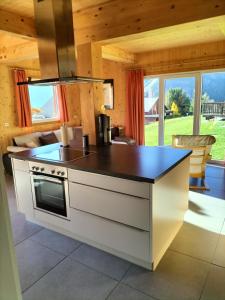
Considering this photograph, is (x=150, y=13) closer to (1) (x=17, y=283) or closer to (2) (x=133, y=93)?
(1) (x=17, y=283)

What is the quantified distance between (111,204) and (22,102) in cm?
419

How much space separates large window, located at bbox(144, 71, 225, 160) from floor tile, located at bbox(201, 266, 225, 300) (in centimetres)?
372

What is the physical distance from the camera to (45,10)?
7.60 ft

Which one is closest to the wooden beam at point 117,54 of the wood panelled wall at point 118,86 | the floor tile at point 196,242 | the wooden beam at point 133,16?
the wood panelled wall at point 118,86

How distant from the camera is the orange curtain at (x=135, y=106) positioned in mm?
5953

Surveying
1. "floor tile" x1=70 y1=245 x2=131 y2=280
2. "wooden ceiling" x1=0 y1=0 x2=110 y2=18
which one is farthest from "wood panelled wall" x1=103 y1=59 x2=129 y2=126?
"floor tile" x1=70 y1=245 x2=131 y2=280

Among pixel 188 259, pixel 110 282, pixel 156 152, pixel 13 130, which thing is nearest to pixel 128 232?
pixel 110 282

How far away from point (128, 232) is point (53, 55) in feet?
6.26

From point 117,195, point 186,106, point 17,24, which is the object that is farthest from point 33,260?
point 186,106

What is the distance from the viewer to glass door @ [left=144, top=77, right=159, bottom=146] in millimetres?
6066

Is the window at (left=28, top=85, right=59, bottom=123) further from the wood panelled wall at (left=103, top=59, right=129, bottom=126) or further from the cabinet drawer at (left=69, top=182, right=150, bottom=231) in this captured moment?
the cabinet drawer at (left=69, top=182, right=150, bottom=231)

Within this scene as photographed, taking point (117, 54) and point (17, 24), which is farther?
point (117, 54)

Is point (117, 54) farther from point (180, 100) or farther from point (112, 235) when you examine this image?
point (112, 235)

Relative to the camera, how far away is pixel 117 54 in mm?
5180
